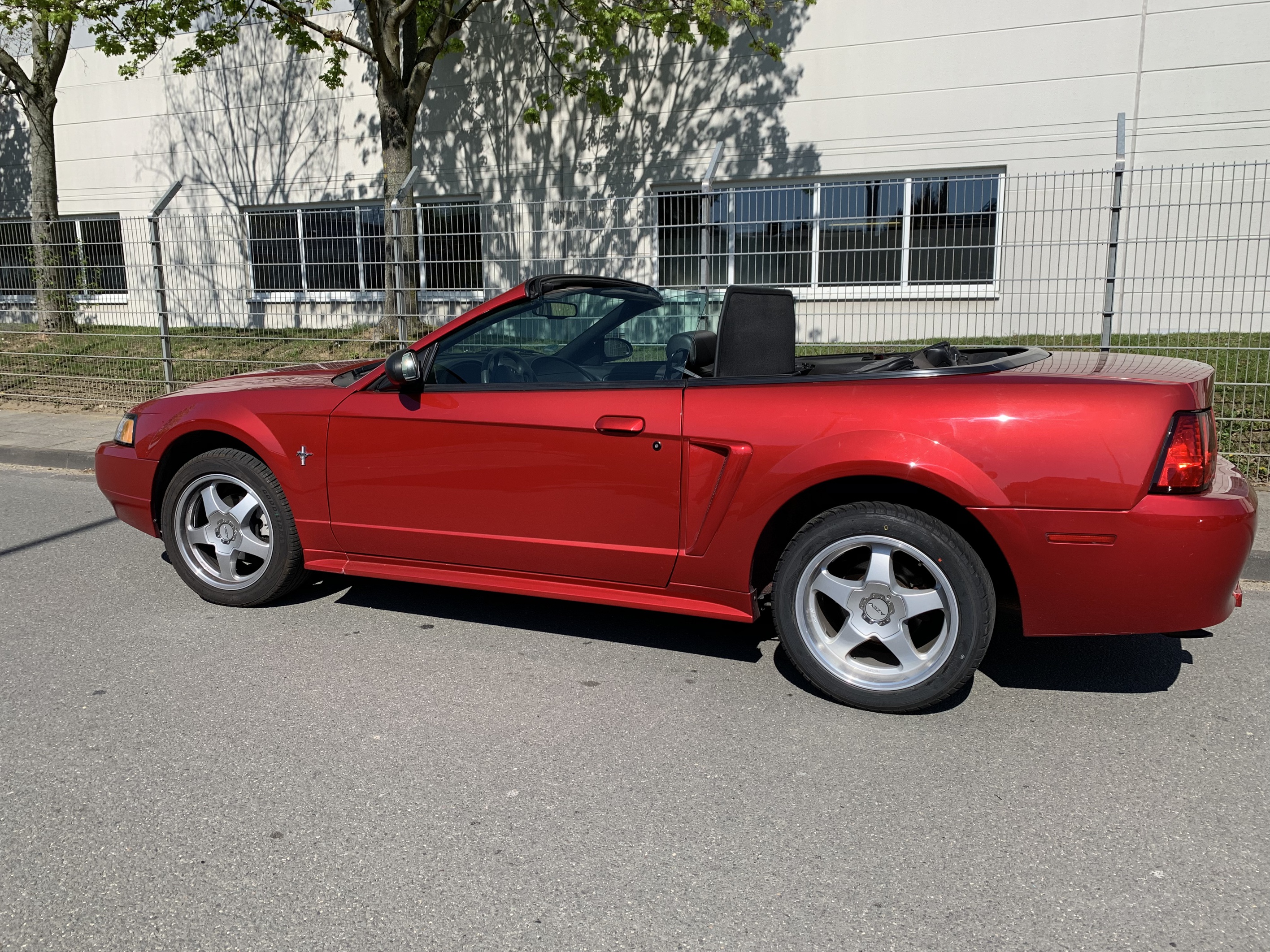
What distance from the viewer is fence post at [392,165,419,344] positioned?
946cm

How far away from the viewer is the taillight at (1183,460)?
315 cm

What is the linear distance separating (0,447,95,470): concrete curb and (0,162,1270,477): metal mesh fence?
221cm

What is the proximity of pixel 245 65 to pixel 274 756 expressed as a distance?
16652 millimetres

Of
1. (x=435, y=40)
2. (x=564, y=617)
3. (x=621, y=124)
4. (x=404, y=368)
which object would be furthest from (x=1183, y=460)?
(x=621, y=124)

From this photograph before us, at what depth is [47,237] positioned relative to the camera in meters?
13.3

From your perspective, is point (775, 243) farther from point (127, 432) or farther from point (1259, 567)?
point (127, 432)

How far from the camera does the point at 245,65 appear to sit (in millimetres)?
16797

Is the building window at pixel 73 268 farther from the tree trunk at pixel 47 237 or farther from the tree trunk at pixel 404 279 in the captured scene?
the tree trunk at pixel 404 279

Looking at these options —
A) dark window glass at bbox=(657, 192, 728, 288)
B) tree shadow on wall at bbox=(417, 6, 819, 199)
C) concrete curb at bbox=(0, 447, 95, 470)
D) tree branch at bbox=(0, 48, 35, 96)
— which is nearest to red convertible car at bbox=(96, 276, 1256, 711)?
concrete curb at bbox=(0, 447, 95, 470)

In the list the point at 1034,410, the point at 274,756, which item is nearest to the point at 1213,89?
the point at 1034,410

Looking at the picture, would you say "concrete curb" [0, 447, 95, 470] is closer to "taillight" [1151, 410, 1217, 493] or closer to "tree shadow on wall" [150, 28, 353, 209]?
"taillight" [1151, 410, 1217, 493]

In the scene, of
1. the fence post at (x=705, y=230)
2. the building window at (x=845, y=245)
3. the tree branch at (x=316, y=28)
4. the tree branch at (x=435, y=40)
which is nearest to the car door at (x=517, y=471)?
the fence post at (x=705, y=230)

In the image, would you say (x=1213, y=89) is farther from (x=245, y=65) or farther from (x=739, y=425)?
(x=245, y=65)

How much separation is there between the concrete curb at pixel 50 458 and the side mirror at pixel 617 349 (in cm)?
610
